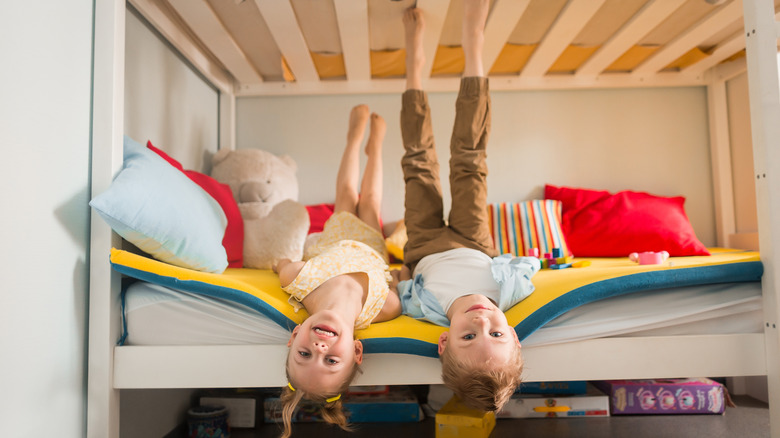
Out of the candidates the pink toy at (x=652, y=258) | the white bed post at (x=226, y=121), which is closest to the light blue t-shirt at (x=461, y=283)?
the pink toy at (x=652, y=258)

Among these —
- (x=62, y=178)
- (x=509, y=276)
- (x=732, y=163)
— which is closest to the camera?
(x=62, y=178)

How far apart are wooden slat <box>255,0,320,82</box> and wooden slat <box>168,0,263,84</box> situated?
0.55 ft

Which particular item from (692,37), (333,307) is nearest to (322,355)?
(333,307)

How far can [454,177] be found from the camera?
1.67m

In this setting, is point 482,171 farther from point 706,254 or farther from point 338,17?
point 706,254

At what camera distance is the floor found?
1.52 m

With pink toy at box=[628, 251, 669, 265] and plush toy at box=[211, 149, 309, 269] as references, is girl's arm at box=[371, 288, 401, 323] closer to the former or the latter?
plush toy at box=[211, 149, 309, 269]

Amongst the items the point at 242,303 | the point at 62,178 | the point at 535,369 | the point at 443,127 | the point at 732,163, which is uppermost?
the point at 443,127

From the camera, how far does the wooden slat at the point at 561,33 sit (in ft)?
5.27

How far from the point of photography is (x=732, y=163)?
2223mm

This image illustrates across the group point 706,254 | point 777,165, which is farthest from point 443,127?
point 777,165

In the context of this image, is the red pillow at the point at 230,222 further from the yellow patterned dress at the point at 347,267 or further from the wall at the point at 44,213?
the wall at the point at 44,213

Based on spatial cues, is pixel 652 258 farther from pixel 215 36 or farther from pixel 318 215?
pixel 215 36

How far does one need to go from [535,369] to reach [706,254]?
1.22 metres
